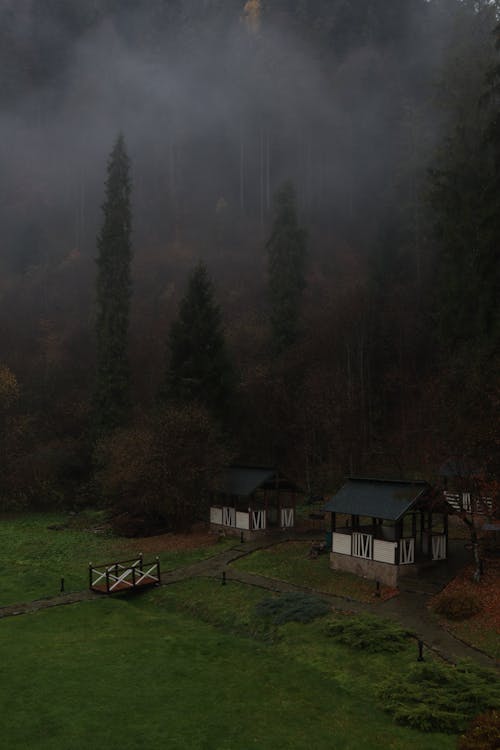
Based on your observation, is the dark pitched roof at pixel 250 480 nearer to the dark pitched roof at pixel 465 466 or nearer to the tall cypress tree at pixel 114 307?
the dark pitched roof at pixel 465 466

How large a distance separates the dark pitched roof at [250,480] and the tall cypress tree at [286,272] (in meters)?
17.9

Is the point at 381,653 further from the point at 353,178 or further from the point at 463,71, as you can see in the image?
the point at 353,178

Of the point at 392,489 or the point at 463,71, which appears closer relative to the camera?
the point at 392,489

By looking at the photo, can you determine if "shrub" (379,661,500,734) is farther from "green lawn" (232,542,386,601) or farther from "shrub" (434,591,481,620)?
"green lawn" (232,542,386,601)

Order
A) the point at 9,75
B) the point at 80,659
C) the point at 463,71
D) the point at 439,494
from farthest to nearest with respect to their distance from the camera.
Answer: the point at 9,75 < the point at 463,71 < the point at 439,494 < the point at 80,659

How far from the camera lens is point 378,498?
2641 centimetres

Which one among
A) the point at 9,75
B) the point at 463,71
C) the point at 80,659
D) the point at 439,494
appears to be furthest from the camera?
the point at 9,75

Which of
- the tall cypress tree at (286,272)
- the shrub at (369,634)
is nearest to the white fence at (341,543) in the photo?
the shrub at (369,634)

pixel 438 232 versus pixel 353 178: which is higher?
pixel 353 178

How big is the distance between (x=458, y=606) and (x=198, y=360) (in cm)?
3012

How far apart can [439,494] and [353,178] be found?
224 feet

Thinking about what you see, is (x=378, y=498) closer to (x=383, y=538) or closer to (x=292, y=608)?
(x=383, y=538)

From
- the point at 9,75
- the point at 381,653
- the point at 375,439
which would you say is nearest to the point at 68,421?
the point at 375,439

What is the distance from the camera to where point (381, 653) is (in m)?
17.6
